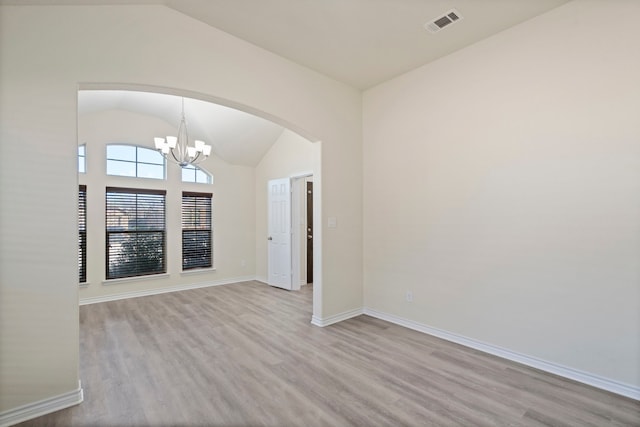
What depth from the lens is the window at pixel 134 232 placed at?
4.98m

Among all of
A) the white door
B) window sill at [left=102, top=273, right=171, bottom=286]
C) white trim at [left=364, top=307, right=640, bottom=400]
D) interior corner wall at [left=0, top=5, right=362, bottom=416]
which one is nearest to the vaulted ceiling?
interior corner wall at [left=0, top=5, right=362, bottom=416]

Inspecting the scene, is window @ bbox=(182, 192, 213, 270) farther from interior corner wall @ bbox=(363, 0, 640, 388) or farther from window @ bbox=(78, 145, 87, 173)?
interior corner wall @ bbox=(363, 0, 640, 388)

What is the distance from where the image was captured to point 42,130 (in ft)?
6.68

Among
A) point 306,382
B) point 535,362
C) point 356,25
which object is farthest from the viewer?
point 356,25

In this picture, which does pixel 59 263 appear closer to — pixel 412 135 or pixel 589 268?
pixel 412 135

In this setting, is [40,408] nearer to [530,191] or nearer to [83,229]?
[83,229]

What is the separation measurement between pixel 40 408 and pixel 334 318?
2.74 m

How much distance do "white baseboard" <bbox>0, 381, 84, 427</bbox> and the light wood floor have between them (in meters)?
0.06

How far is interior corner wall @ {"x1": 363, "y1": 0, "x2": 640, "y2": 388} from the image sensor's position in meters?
2.24

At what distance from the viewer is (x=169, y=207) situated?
5504 millimetres

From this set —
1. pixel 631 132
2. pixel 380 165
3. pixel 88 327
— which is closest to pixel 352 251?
pixel 380 165

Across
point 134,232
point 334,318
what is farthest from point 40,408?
point 134,232

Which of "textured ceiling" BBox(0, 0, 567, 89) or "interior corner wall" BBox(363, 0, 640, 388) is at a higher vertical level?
"textured ceiling" BBox(0, 0, 567, 89)

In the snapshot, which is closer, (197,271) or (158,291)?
(158,291)
